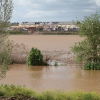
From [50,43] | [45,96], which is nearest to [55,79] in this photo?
[45,96]

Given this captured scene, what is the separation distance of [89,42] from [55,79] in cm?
656

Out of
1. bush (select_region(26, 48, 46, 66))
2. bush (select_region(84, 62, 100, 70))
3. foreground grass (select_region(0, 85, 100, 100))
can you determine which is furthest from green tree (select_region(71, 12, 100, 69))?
foreground grass (select_region(0, 85, 100, 100))

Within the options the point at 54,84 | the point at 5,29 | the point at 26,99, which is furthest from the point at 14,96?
the point at 54,84

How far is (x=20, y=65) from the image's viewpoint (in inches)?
1082

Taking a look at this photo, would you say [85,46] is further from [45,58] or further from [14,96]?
[14,96]

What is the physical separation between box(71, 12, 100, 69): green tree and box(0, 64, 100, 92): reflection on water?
4.13 feet

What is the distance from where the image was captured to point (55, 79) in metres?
19.9

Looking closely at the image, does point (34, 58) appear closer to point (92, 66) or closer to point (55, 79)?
point (92, 66)

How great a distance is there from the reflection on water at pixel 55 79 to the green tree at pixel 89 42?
1.26 meters

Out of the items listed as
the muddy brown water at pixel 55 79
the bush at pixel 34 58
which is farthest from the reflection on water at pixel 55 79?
the bush at pixel 34 58

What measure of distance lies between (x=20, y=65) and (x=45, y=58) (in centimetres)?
253

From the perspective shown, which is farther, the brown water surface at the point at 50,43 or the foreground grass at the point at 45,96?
the brown water surface at the point at 50,43

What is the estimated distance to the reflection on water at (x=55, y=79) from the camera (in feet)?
55.7

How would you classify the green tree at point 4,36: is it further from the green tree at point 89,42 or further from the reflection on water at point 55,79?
the green tree at point 89,42
